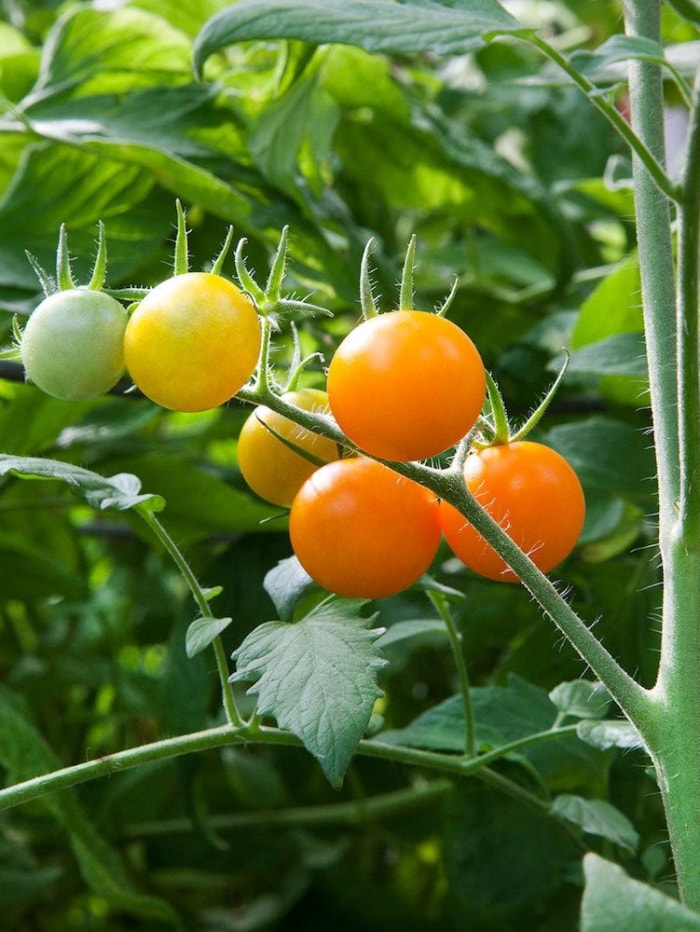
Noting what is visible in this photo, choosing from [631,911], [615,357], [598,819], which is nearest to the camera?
[631,911]

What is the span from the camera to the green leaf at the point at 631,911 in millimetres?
294

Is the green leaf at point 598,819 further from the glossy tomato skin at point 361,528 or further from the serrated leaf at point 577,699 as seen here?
the glossy tomato skin at point 361,528

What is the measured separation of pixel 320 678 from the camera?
16.0 inches

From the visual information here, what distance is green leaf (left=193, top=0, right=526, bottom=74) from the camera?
35cm

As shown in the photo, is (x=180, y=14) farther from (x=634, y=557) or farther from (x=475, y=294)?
(x=634, y=557)

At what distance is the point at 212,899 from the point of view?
3.56 feet

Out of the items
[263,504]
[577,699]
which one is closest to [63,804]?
[263,504]

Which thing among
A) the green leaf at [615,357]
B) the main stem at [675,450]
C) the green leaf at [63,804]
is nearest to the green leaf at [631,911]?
the main stem at [675,450]

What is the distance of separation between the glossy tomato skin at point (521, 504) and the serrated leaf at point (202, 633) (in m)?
0.10

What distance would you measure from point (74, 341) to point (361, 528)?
13cm

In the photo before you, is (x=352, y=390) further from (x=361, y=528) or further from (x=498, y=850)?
(x=498, y=850)

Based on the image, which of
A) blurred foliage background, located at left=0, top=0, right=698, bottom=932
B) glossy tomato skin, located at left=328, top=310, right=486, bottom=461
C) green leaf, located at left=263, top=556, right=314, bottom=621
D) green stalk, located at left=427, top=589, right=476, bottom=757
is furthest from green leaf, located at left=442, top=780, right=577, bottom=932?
glossy tomato skin, located at left=328, top=310, right=486, bottom=461

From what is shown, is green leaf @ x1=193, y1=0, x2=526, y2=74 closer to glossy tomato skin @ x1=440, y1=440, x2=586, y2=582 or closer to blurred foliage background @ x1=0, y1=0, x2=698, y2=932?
glossy tomato skin @ x1=440, y1=440, x2=586, y2=582

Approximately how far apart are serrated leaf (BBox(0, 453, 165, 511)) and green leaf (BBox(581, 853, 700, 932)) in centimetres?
23
